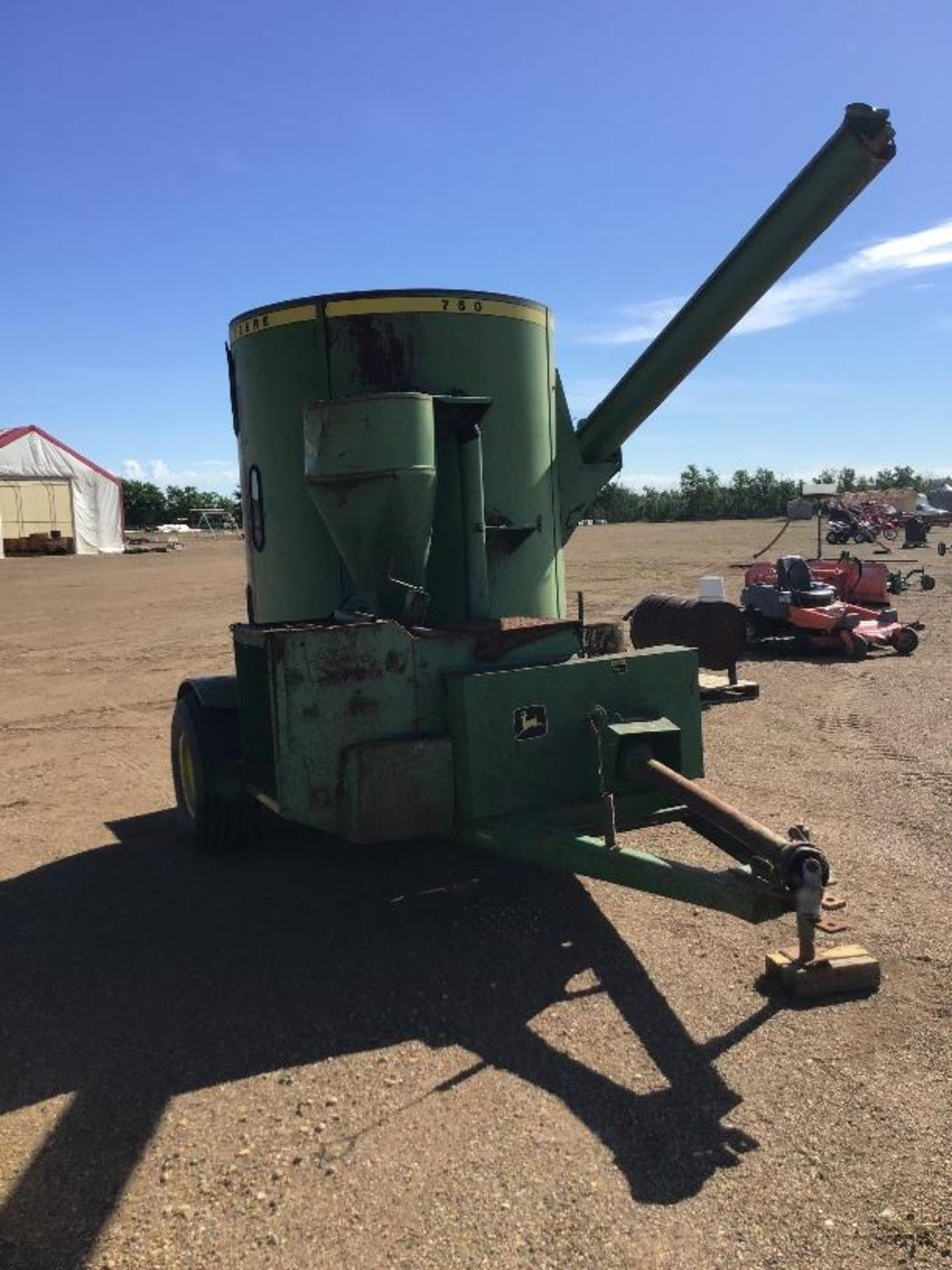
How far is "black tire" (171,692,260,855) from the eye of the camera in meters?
5.41

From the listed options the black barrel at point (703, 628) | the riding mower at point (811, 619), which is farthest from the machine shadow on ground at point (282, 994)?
the riding mower at point (811, 619)

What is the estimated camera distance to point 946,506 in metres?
47.2

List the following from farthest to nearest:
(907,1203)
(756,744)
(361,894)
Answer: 1. (756,744)
2. (361,894)
3. (907,1203)

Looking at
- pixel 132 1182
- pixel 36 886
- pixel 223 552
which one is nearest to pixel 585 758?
pixel 132 1182

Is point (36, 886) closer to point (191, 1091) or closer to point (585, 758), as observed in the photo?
point (191, 1091)

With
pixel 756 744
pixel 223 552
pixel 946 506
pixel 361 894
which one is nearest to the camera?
pixel 361 894

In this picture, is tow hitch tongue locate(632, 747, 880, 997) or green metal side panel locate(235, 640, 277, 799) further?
green metal side panel locate(235, 640, 277, 799)

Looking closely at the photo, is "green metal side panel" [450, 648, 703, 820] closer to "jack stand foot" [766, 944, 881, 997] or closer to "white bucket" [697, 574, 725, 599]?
"jack stand foot" [766, 944, 881, 997]

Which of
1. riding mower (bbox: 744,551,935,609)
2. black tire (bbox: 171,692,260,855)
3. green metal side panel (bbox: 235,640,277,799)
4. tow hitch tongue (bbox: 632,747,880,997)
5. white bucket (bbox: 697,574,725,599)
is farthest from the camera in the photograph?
riding mower (bbox: 744,551,935,609)

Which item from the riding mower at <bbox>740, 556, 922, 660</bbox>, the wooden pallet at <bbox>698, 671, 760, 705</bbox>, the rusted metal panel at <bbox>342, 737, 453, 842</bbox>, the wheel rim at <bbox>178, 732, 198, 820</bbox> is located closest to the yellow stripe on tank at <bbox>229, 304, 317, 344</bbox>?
the rusted metal panel at <bbox>342, 737, 453, 842</bbox>

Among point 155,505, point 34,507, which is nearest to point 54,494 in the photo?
point 34,507

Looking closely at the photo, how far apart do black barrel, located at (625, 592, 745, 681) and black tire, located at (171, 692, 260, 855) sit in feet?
14.3

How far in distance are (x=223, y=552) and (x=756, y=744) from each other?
A: 32165mm

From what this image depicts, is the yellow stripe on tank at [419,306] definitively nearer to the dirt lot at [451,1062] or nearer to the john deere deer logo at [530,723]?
the john deere deer logo at [530,723]
